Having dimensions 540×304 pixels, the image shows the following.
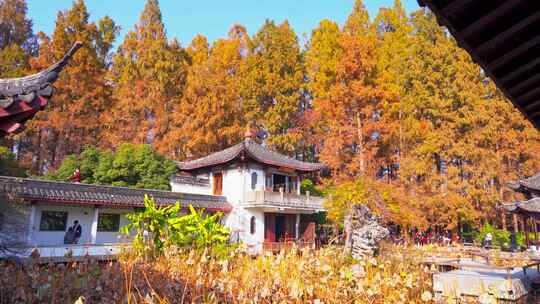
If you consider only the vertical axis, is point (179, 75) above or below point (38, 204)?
above

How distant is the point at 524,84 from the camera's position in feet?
11.7

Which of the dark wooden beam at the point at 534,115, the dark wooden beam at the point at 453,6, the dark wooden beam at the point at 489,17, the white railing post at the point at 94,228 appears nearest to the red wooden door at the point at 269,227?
the white railing post at the point at 94,228

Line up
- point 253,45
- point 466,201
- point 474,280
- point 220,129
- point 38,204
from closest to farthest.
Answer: point 474,280, point 38,204, point 466,201, point 220,129, point 253,45

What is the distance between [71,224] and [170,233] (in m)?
11.2

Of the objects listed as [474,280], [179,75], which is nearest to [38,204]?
[474,280]

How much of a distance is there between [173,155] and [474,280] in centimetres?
2588

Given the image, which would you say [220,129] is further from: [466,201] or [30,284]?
[30,284]

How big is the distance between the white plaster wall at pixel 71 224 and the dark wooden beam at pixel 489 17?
1454 cm

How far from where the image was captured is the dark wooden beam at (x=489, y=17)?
2.67m

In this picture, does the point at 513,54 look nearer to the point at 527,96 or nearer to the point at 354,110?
the point at 527,96

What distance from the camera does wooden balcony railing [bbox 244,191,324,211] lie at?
2111cm

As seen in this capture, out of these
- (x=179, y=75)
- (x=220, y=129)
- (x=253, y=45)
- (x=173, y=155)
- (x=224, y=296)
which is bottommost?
(x=224, y=296)

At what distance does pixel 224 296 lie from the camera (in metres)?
4.37

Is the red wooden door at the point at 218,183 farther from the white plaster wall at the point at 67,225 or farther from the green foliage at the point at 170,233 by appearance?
the green foliage at the point at 170,233
